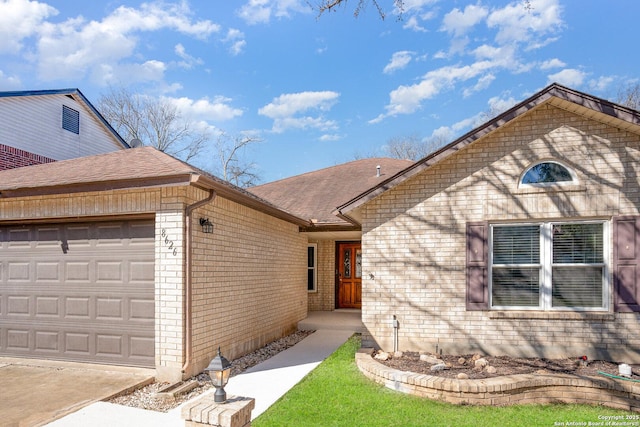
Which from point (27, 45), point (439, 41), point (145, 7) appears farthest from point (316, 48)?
point (27, 45)

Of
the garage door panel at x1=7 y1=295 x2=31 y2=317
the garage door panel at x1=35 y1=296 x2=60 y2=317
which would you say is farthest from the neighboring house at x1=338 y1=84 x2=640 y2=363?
the garage door panel at x1=7 y1=295 x2=31 y2=317

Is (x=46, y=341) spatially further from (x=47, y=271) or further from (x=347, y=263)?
(x=347, y=263)

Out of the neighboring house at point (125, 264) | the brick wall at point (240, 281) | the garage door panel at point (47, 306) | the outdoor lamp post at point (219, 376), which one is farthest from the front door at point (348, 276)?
the outdoor lamp post at point (219, 376)

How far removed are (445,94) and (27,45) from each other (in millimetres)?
25049

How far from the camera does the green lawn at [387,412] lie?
4527 mm

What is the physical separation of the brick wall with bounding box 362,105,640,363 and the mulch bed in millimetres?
227

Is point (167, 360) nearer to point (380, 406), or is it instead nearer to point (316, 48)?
point (380, 406)

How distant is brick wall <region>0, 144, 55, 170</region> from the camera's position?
1132 centimetres

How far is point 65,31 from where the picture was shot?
19.0m

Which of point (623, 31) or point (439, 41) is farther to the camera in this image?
point (623, 31)

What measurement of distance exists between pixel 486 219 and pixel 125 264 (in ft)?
19.7

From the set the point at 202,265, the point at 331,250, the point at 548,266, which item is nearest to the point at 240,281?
the point at 202,265

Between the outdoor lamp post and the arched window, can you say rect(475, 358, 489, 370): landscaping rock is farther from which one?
Answer: the outdoor lamp post

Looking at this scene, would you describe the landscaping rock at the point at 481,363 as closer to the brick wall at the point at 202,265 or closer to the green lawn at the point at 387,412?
the green lawn at the point at 387,412
